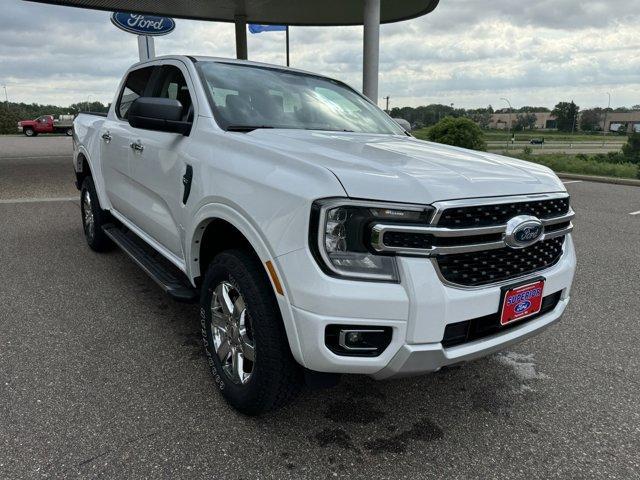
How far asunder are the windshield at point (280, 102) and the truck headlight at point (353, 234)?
114 cm

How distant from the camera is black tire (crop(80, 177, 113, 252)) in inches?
199

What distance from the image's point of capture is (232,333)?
102 inches

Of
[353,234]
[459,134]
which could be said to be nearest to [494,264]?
[353,234]

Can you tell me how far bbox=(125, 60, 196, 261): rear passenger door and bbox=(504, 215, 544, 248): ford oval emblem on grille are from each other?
1.79 m

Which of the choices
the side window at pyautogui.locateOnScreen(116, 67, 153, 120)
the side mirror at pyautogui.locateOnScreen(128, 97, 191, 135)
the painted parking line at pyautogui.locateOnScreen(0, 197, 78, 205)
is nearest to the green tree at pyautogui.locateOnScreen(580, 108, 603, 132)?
the painted parking line at pyautogui.locateOnScreen(0, 197, 78, 205)

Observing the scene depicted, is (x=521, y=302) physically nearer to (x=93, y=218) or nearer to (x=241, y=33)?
(x=93, y=218)

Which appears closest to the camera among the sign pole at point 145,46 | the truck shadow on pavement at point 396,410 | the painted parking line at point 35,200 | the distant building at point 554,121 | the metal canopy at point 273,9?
the truck shadow on pavement at point 396,410

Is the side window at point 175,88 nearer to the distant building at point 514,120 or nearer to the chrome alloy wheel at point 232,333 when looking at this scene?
the chrome alloy wheel at point 232,333

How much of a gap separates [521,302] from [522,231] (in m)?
0.35

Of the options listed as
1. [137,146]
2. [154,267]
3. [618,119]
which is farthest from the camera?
[618,119]

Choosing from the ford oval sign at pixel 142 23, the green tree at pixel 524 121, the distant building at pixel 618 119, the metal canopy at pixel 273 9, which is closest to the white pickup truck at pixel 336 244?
the metal canopy at pixel 273 9

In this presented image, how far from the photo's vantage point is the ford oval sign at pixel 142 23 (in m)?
15.0

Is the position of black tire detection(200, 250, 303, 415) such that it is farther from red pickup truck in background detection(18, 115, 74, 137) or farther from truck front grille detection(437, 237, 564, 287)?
red pickup truck in background detection(18, 115, 74, 137)

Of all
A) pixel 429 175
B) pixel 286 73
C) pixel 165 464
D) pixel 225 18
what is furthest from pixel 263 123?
pixel 225 18
